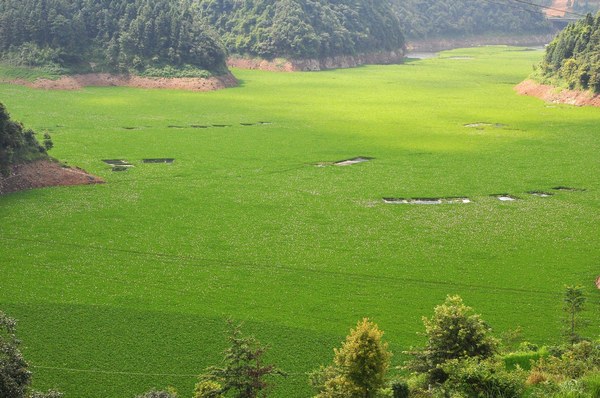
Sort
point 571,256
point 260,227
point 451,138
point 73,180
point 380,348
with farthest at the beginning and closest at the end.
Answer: point 451,138 → point 73,180 → point 260,227 → point 571,256 → point 380,348

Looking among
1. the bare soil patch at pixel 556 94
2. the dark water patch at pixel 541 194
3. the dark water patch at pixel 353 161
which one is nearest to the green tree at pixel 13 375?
the dark water patch at pixel 541 194

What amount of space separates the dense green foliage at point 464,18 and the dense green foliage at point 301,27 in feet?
99.0

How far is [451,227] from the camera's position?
118 feet

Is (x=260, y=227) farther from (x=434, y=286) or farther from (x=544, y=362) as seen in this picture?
(x=544, y=362)

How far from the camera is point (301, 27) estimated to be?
126m

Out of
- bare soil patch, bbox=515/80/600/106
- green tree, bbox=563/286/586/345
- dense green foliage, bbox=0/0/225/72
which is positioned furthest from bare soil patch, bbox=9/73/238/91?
green tree, bbox=563/286/586/345

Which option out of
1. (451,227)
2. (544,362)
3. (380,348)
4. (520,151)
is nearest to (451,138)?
(520,151)

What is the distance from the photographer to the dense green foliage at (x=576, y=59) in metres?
77.7

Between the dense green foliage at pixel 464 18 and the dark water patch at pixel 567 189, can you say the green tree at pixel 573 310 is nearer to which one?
the dark water patch at pixel 567 189

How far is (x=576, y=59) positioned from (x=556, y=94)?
14.0 feet

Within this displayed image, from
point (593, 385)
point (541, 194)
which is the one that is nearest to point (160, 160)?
point (541, 194)

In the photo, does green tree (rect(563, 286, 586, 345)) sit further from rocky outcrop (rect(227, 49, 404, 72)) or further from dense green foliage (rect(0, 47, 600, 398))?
rocky outcrop (rect(227, 49, 404, 72))

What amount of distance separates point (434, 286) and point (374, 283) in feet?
7.40

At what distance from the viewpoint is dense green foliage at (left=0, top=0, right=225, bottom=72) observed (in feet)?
309
